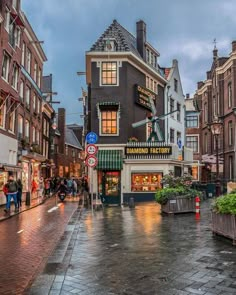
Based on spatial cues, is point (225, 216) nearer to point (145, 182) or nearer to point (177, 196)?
point (177, 196)

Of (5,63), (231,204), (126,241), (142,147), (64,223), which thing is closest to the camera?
(231,204)

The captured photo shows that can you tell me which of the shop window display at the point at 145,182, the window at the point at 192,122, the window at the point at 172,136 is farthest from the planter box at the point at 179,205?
the window at the point at 192,122

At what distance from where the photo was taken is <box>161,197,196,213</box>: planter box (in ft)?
54.9

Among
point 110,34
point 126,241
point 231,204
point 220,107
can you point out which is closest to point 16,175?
point 110,34

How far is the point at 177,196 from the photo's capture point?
671 inches

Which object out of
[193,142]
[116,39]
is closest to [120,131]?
[116,39]

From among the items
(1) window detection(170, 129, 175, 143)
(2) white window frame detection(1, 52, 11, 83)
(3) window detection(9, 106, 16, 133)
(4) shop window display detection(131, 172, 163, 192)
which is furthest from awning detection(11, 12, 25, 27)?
(1) window detection(170, 129, 175, 143)

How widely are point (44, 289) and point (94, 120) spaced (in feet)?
73.6

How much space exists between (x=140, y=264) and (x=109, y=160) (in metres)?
19.6

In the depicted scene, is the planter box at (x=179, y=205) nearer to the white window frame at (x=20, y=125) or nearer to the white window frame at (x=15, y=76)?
the white window frame at (x=15, y=76)

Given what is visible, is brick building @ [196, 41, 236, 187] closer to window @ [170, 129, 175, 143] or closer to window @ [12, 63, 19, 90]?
window @ [170, 129, 175, 143]

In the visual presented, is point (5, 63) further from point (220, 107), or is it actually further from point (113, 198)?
point (220, 107)

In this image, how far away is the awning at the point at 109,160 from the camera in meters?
26.6

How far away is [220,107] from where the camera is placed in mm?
46719
